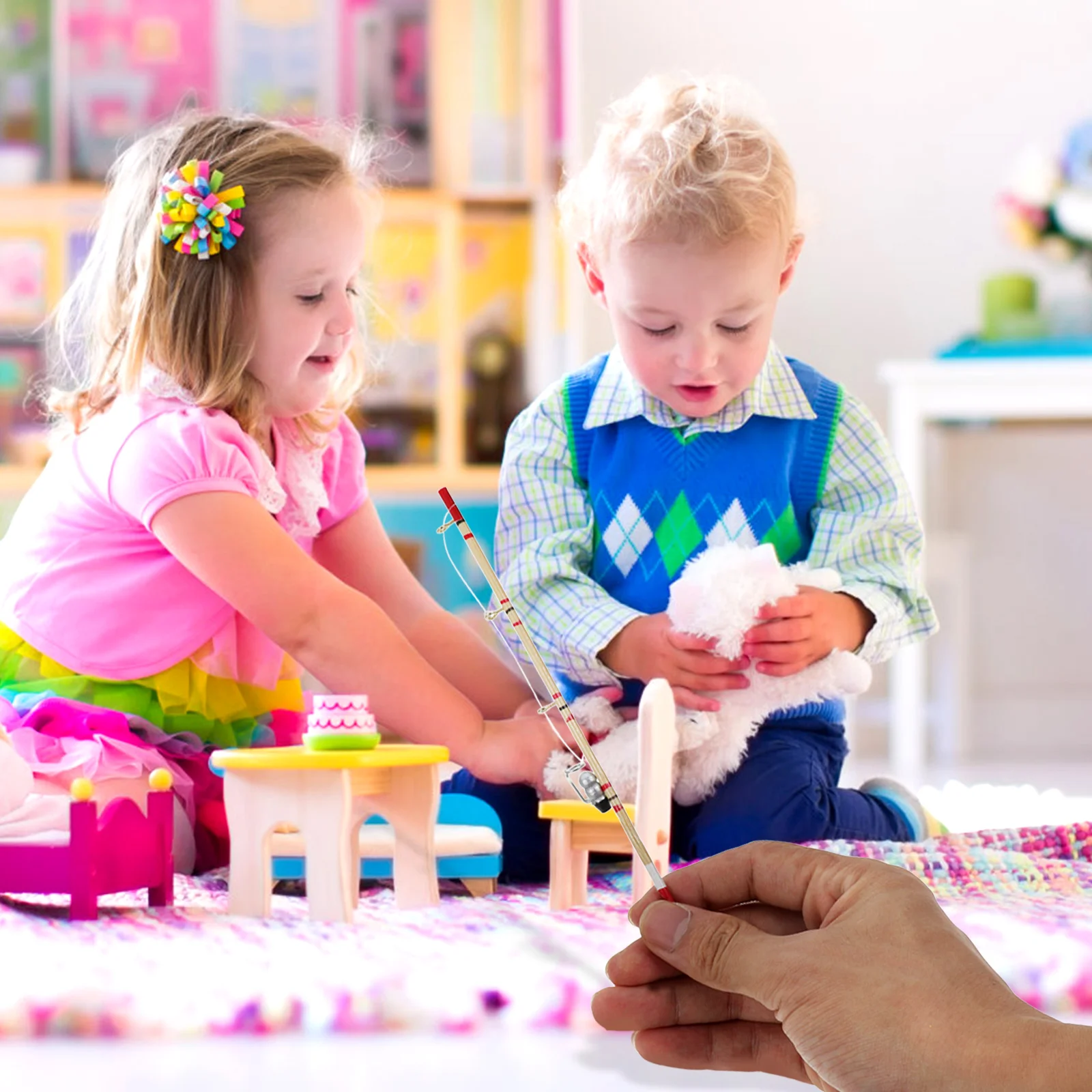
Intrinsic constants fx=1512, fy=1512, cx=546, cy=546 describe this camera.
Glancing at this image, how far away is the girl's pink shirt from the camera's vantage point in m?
1.15

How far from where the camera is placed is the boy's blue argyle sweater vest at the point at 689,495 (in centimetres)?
124

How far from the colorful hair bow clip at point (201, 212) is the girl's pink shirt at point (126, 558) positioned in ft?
0.42

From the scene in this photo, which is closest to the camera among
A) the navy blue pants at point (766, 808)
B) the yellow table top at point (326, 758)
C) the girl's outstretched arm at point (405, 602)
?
the yellow table top at point (326, 758)

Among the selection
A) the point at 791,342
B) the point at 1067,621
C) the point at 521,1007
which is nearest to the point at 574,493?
the point at 521,1007

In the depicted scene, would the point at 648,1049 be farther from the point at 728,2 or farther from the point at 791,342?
the point at 728,2

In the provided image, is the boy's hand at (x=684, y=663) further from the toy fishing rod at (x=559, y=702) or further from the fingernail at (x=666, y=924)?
the fingernail at (x=666, y=924)

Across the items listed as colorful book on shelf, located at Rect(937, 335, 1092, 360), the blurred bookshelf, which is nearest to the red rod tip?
colorful book on shelf, located at Rect(937, 335, 1092, 360)

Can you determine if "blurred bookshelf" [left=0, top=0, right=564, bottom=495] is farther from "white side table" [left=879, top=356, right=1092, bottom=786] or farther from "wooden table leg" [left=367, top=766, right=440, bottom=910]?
"wooden table leg" [left=367, top=766, right=440, bottom=910]

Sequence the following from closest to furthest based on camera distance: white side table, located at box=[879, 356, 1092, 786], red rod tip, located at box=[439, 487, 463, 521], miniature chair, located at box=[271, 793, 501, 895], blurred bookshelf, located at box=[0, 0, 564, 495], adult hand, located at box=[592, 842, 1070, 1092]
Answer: adult hand, located at box=[592, 842, 1070, 1092], red rod tip, located at box=[439, 487, 463, 521], miniature chair, located at box=[271, 793, 501, 895], white side table, located at box=[879, 356, 1092, 786], blurred bookshelf, located at box=[0, 0, 564, 495]

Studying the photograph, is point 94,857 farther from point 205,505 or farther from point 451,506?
point 451,506

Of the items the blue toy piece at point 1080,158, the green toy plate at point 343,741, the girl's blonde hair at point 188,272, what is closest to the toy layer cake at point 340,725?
the green toy plate at point 343,741

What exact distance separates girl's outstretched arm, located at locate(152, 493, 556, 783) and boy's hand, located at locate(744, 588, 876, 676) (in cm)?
17

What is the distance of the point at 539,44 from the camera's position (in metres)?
2.99

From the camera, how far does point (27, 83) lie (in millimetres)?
3115
